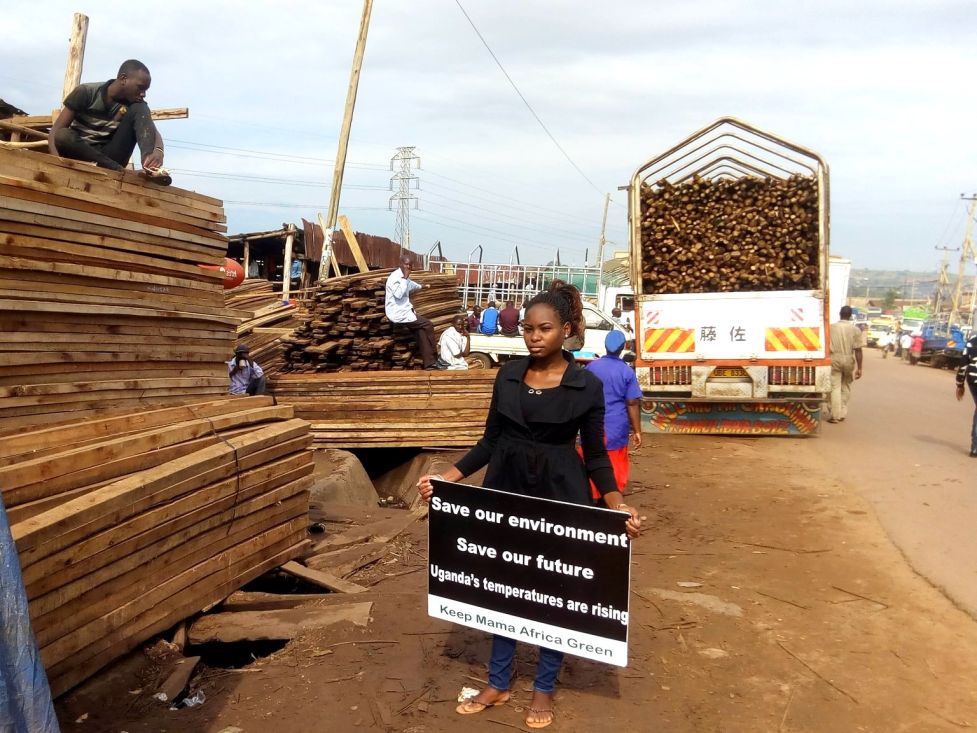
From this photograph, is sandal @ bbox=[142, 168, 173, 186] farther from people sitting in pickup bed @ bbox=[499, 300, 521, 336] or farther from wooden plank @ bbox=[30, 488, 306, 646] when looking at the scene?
people sitting in pickup bed @ bbox=[499, 300, 521, 336]

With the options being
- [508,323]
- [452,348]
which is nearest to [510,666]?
[452,348]

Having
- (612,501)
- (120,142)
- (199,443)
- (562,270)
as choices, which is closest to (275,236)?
(562,270)

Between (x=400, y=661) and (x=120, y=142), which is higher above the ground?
(x=120, y=142)

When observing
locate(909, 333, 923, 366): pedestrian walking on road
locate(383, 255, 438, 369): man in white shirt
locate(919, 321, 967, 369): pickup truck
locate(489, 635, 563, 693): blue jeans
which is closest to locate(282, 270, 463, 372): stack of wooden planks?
locate(383, 255, 438, 369): man in white shirt

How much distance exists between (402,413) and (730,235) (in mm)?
5192

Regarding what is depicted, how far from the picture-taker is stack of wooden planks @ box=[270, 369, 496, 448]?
32.3 feet

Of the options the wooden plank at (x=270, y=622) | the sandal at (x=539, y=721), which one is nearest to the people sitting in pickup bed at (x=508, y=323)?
the wooden plank at (x=270, y=622)

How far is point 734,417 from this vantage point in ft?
37.3

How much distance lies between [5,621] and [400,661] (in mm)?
2342

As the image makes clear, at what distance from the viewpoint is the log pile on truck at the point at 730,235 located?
36.4ft

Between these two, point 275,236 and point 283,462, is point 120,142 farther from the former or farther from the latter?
point 275,236

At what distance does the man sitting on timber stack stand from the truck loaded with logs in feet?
22.9

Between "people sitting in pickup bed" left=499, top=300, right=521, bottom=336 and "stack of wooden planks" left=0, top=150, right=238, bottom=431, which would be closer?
"stack of wooden planks" left=0, top=150, right=238, bottom=431

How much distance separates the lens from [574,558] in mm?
3527
